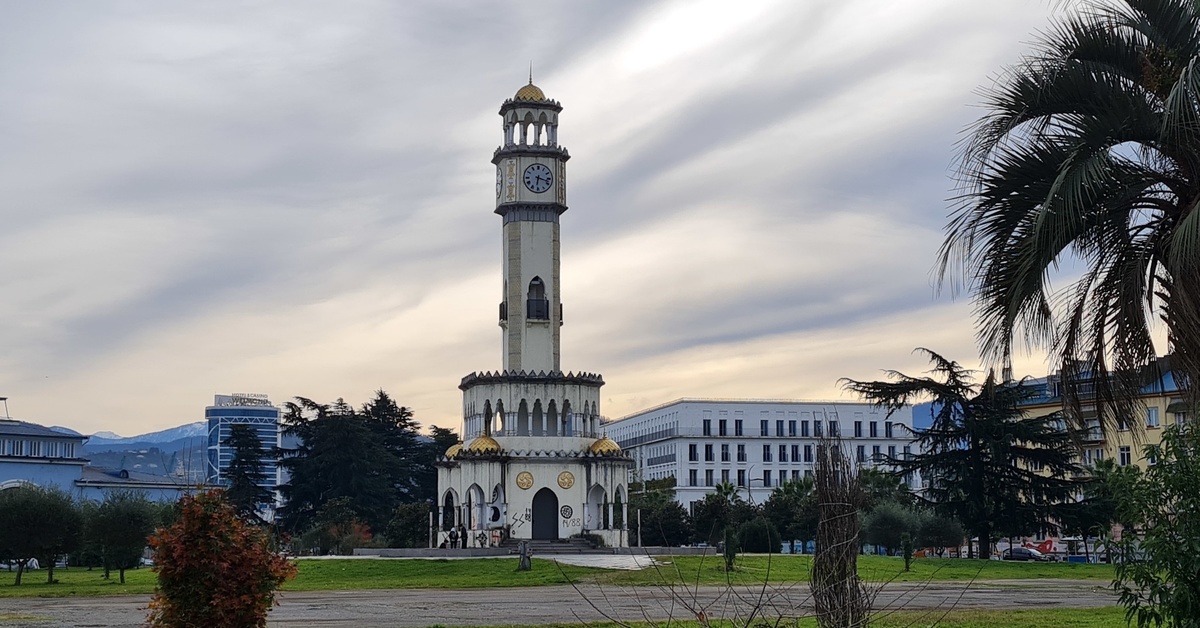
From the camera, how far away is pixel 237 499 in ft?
288

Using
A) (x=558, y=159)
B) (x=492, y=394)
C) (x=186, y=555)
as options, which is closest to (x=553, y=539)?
(x=492, y=394)

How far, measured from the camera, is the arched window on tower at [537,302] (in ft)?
224

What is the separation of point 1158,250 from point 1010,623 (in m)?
8.94

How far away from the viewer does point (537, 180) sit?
2697 inches

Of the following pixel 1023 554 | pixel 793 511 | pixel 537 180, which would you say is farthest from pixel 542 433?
pixel 1023 554

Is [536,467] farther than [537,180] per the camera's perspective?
No

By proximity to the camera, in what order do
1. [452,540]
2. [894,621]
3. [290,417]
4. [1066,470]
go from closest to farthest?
[894,621], [1066,470], [452,540], [290,417]

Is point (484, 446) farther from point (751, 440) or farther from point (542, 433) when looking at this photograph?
point (751, 440)

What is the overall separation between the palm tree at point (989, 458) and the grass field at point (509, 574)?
7.35 metres

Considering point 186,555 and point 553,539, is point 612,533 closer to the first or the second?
point 553,539

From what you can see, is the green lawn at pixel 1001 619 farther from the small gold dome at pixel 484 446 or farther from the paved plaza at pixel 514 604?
the small gold dome at pixel 484 446

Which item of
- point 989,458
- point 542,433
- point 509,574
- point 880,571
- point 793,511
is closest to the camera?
point 880,571

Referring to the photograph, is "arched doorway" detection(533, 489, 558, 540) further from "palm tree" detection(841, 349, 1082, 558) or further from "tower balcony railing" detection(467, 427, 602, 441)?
"palm tree" detection(841, 349, 1082, 558)

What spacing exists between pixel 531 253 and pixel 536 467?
34.9 ft
